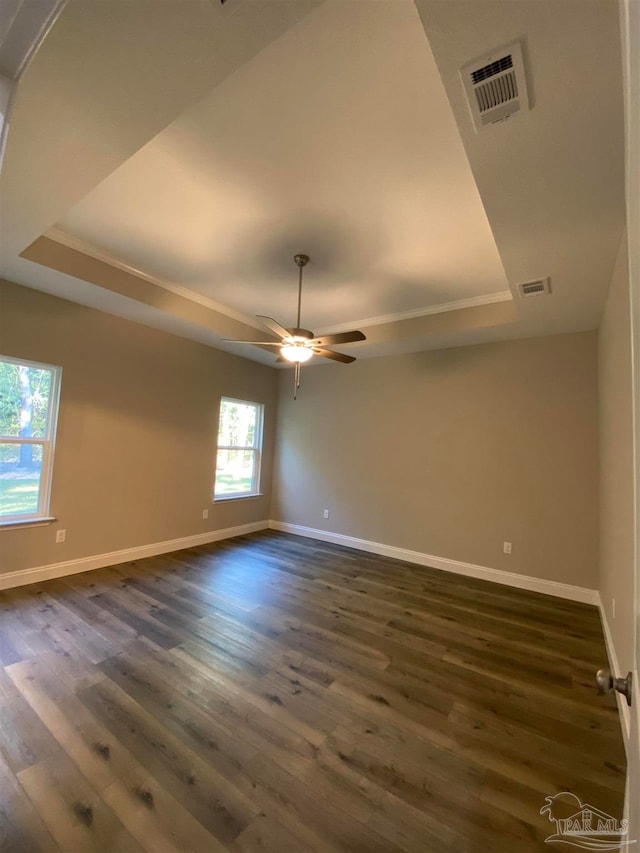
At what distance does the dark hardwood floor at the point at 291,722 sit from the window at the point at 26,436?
75cm

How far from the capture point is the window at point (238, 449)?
5.02m

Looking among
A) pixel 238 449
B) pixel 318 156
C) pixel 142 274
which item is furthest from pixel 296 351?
pixel 238 449

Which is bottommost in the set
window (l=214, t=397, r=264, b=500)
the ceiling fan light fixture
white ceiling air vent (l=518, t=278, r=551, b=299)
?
window (l=214, t=397, r=264, b=500)

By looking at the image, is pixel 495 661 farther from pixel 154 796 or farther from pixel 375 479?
pixel 375 479

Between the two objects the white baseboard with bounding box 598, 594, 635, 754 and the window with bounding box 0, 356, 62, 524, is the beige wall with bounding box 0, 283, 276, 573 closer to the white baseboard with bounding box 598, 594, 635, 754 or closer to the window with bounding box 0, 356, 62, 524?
the window with bounding box 0, 356, 62, 524

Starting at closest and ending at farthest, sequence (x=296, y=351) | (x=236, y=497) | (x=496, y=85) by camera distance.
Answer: (x=496, y=85)
(x=296, y=351)
(x=236, y=497)

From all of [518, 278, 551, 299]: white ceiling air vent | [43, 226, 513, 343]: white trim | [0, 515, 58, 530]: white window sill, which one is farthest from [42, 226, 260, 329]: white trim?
[518, 278, 551, 299]: white ceiling air vent

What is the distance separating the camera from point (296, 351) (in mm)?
2895

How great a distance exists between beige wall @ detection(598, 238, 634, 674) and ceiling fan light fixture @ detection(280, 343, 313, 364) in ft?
6.70

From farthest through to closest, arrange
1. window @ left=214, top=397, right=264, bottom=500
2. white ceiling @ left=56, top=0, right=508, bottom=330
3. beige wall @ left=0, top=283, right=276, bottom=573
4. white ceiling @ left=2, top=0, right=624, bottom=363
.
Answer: window @ left=214, top=397, right=264, bottom=500, beige wall @ left=0, top=283, right=276, bottom=573, white ceiling @ left=56, top=0, right=508, bottom=330, white ceiling @ left=2, top=0, right=624, bottom=363

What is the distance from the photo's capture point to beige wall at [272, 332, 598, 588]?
344 cm

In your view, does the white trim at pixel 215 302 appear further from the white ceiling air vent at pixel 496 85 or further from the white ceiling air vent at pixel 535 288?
the white ceiling air vent at pixel 496 85

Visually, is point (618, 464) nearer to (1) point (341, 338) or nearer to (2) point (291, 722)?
(1) point (341, 338)

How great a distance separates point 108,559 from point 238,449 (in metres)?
2.15
